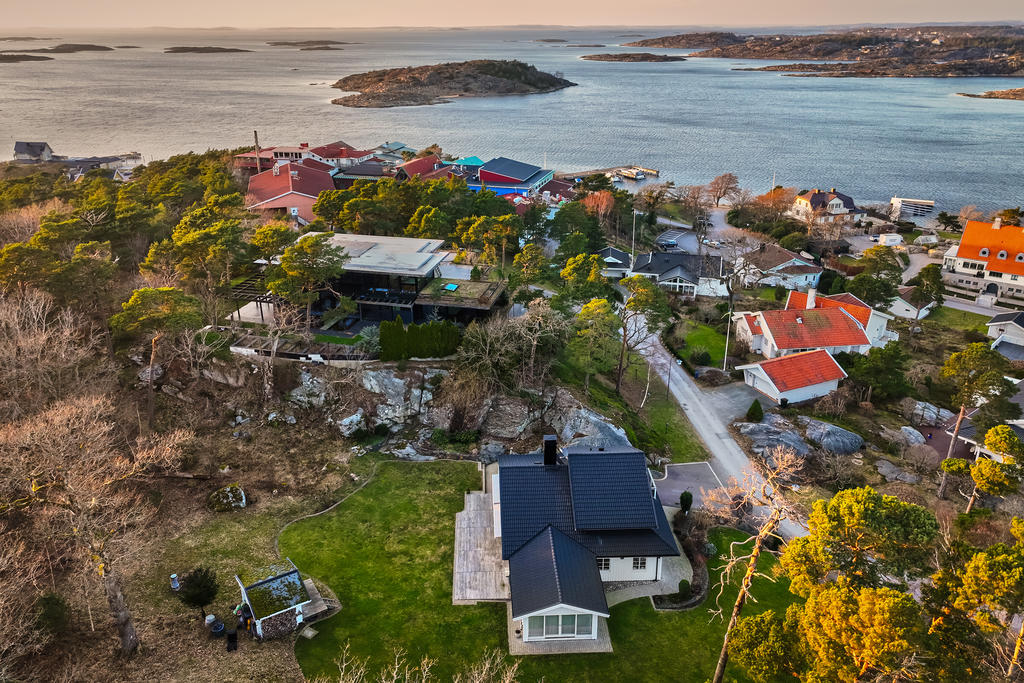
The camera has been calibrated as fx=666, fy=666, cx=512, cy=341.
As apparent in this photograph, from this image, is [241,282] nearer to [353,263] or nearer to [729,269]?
[353,263]

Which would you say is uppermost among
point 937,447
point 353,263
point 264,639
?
point 353,263

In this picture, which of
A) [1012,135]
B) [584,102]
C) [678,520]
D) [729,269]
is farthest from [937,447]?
[584,102]

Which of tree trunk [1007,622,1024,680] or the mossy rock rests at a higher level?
tree trunk [1007,622,1024,680]

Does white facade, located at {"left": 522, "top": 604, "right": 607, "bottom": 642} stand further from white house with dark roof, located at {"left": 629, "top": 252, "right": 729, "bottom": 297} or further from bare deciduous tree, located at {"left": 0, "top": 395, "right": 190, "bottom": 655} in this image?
white house with dark roof, located at {"left": 629, "top": 252, "right": 729, "bottom": 297}

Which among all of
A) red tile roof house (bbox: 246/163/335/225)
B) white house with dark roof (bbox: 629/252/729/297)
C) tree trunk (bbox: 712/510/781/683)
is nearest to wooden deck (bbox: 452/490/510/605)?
tree trunk (bbox: 712/510/781/683)

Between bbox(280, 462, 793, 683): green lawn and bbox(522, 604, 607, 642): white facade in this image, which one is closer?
bbox(280, 462, 793, 683): green lawn

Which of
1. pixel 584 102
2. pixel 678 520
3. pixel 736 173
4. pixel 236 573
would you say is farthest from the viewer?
pixel 584 102

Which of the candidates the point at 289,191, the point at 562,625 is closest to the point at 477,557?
the point at 562,625
